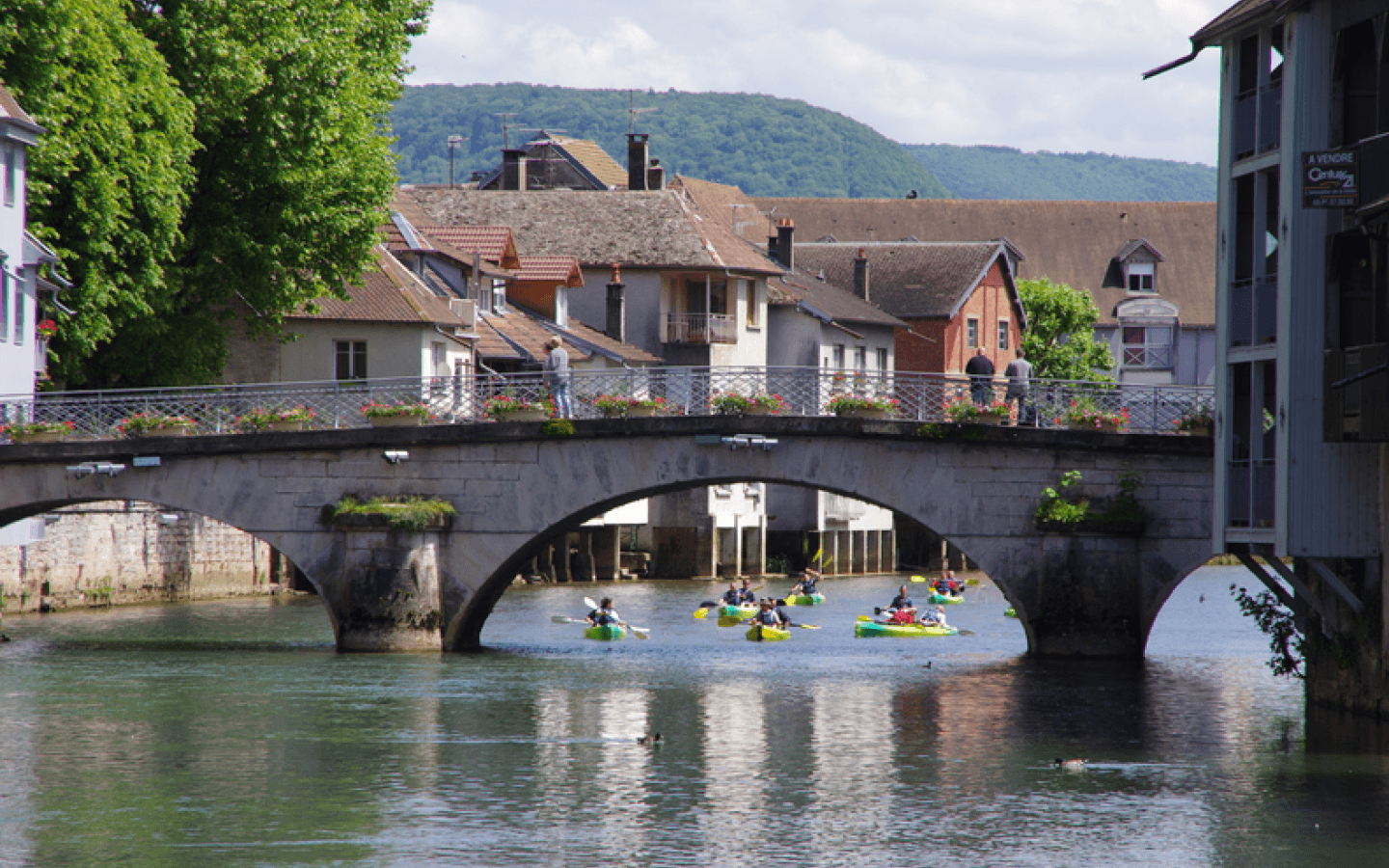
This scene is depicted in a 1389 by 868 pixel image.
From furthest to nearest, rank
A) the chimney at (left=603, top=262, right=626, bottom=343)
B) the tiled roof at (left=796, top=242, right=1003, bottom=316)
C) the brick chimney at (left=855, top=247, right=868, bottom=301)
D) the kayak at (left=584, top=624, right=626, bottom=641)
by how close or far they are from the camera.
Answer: the brick chimney at (left=855, top=247, right=868, bottom=301) → the tiled roof at (left=796, top=242, right=1003, bottom=316) → the chimney at (left=603, top=262, right=626, bottom=343) → the kayak at (left=584, top=624, right=626, bottom=641)

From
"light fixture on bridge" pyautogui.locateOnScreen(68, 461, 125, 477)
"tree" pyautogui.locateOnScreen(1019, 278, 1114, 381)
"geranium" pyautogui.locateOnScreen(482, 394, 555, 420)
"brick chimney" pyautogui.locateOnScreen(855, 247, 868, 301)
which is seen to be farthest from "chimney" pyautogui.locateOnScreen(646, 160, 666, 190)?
"light fixture on bridge" pyautogui.locateOnScreen(68, 461, 125, 477)

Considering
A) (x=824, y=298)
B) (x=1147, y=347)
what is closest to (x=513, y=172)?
(x=824, y=298)

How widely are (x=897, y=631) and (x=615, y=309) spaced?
870 inches

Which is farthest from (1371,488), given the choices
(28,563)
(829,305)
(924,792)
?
(829,305)

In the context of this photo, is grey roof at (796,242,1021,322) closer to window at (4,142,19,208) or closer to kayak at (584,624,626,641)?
kayak at (584,624,626,641)

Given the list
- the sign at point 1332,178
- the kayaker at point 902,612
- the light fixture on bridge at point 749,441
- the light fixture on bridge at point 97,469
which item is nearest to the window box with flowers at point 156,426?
the light fixture on bridge at point 97,469

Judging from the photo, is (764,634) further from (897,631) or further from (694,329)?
(694,329)

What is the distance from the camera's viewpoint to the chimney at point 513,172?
231ft

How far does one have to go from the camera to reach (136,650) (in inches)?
1358

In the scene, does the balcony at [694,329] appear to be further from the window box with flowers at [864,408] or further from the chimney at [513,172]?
the window box with flowers at [864,408]

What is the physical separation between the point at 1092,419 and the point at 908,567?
5263cm

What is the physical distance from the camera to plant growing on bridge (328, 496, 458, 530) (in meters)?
31.7

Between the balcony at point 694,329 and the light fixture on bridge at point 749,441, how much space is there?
31.5m

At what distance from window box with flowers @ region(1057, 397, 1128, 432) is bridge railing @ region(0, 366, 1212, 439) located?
12 centimetres
